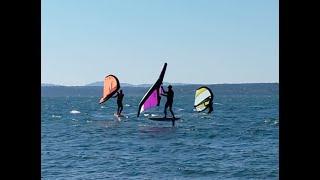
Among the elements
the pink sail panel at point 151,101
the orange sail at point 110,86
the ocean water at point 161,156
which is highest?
the orange sail at point 110,86

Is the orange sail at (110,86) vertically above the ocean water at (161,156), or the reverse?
the orange sail at (110,86)

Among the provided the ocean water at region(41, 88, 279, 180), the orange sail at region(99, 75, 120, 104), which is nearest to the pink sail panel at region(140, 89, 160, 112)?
the ocean water at region(41, 88, 279, 180)

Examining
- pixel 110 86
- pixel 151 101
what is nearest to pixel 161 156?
pixel 151 101

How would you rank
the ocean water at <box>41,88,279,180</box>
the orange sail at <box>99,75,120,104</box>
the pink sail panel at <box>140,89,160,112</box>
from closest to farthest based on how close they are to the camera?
the ocean water at <box>41,88,279,180</box>
the pink sail panel at <box>140,89,160,112</box>
the orange sail at <box>99,75,120,104</box>

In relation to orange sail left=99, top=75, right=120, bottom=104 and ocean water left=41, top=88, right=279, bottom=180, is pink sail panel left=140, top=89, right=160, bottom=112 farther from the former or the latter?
orange sail left=99, top=75, right=120, bottom=104

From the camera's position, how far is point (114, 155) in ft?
82.9

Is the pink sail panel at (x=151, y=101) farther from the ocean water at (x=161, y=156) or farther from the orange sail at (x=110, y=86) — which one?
the orange sail at (x=110, y=86)

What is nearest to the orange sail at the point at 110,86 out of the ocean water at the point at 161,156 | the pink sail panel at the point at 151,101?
the pink sail panel at the point at 151,101

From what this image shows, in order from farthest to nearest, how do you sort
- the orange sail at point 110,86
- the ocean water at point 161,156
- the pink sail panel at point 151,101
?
the orange sail at point 110,86 < the pink sail panel at point 151,101 < the ocean water at point 161,156

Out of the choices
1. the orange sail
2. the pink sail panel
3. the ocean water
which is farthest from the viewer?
the orange sail

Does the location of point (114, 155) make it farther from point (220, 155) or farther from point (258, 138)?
point (258, 138)

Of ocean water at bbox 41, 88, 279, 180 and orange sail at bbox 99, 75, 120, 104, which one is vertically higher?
orange sail at bbox 99, 75, 120, 104
